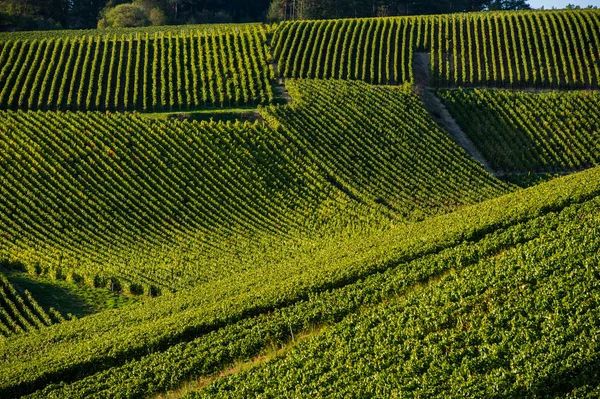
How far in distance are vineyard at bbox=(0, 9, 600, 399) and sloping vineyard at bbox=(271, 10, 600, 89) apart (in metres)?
0.29

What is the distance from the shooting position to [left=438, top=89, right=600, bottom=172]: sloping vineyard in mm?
61094

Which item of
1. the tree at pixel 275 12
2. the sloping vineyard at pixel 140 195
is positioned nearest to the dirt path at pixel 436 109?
the sloping vineyard at pixel 140 195

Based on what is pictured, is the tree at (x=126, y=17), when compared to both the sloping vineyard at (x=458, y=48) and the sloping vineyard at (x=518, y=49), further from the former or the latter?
the sloping vineyard at (x=518, y=49)

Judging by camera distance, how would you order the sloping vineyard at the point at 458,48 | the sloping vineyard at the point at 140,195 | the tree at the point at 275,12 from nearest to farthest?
the sloping vineyard at the point at 140,195 < the sloping vineyard at the point at 458,48 < the tree at the point at 275,12

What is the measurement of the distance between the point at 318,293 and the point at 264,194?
2387cm

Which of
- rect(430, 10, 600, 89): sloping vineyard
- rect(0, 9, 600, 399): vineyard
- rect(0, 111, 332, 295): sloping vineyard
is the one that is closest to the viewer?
rect(0, 9, 600, 399): vineyard

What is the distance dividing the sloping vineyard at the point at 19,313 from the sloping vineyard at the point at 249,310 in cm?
173

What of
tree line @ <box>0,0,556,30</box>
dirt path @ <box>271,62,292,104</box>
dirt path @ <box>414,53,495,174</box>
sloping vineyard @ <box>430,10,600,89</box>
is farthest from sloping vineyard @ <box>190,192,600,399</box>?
tree line @ <box>0,0,556,30</box>

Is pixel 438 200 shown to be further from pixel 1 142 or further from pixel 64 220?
pixel 1 142

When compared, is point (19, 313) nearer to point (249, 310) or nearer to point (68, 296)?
point (68, 296)

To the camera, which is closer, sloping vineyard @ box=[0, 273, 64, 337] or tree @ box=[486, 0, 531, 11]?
sloping vineyard @ box=[0, 273, 64, 337]

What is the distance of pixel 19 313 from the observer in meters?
37.2

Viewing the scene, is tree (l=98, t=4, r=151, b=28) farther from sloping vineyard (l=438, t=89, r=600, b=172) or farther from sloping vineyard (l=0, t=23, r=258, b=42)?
sloping vineyard (l=438, t=89, r=600, b=172)

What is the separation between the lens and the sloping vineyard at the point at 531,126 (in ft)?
200
